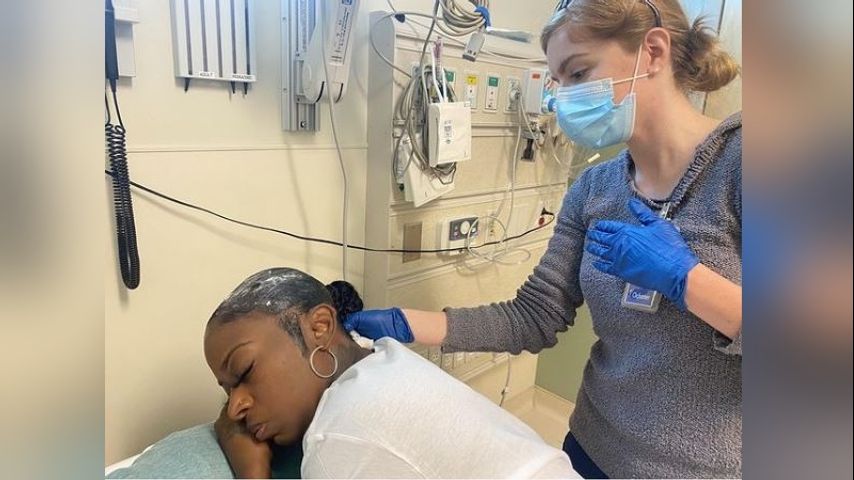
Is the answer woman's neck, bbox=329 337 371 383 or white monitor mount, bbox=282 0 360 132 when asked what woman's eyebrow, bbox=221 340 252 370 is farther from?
white monitor mount, bbox=282 0 360 132

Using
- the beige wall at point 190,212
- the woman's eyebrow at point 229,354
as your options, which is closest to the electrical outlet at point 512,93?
the beige wall at point 190,212

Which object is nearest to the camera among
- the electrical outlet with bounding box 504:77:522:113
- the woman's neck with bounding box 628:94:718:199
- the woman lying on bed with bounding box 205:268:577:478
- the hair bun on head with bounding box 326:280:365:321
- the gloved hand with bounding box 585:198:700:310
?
the woman lying on bed with bounding box 205:268:577:478

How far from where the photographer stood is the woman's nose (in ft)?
3.39

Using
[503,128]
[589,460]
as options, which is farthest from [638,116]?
[503,128]

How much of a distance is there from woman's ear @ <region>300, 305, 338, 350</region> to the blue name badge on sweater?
0.58 meters

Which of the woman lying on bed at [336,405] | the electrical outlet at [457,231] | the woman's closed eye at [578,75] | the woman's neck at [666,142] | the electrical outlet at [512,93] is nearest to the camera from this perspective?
the woman lying on bed at [336,405]

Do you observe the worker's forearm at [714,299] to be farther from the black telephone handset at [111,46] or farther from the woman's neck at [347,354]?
the black telephone handset at [111,46]

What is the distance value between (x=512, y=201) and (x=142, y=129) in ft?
4.40

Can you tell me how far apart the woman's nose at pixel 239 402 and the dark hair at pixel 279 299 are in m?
0.13

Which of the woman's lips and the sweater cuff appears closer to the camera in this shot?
the sweater cuff

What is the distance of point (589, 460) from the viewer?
1.23 m

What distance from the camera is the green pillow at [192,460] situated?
3.46 feet

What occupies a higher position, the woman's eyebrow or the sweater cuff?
the sweater cuff


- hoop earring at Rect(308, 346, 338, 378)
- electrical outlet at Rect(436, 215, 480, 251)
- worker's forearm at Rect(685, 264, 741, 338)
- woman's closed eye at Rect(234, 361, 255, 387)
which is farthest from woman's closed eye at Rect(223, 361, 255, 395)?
electrical outlet at Rect(436, 215, 480, 251)
